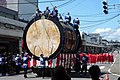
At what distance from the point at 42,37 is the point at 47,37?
37cm

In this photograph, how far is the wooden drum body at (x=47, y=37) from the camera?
20.2 m

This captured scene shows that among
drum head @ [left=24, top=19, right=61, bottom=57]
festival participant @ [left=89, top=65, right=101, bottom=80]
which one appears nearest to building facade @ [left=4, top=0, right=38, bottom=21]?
drum head @ [left=24, top=19, right=61, bottom=57]

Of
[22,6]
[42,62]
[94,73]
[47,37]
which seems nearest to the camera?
[94,73]

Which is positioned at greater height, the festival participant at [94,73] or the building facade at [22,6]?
the building facade at [22,6]

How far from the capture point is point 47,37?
2081 centimetres

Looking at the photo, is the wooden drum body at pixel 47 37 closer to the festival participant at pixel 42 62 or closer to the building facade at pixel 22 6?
the festival participant at pixel 42 62

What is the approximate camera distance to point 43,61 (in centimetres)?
2044

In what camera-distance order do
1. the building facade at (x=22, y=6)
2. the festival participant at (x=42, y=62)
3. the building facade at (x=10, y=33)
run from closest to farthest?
the festival participant at (x=42, y=62)
the building facade at (x=10, y=33)
the building facade at (x=22, y=6)

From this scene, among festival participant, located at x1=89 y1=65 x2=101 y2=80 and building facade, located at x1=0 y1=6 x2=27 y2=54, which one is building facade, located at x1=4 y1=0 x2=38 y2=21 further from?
festival participant, located at x1=89 y1=65 x2=101 y2=80

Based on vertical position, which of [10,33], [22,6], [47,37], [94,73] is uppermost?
[22,6]

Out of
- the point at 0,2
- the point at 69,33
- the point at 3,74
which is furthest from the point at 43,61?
the point at 0,2

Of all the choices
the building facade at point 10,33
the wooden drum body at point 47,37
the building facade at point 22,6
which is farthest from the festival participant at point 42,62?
the building facade at point 22,6

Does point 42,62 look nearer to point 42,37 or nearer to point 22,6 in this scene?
point 42,37

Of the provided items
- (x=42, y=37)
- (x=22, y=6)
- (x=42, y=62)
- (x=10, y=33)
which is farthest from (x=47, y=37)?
(x=22, y=6)
